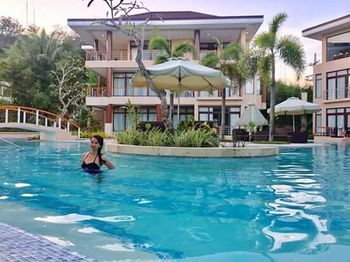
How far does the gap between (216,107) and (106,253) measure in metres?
29.4

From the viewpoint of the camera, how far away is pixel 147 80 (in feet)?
49.2

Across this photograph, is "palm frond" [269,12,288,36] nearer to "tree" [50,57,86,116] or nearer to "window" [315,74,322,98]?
"window" [315,74,322,98]

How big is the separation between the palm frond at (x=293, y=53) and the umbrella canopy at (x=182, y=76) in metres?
7.35

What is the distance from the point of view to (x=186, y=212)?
536cm

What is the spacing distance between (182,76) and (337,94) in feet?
69.6

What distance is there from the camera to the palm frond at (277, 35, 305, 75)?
2184 centimetres

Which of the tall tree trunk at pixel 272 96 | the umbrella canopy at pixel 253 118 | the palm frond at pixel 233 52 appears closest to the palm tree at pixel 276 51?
the tall tree trunk at pixel 272 96

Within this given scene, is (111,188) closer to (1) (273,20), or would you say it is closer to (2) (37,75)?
(1) (273,20)

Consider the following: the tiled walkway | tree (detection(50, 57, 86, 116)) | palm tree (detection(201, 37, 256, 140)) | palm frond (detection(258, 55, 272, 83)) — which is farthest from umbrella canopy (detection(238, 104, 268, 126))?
the tiled walkway

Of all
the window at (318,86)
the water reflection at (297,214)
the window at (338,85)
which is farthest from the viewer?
the window at (318,86)

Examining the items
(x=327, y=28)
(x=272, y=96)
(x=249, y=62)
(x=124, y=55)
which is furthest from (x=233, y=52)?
(x=124, y=55)

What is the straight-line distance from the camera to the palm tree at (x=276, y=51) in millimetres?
21859

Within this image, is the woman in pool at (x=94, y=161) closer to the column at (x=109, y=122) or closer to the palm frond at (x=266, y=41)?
the palm frond at (x=266, y=41)

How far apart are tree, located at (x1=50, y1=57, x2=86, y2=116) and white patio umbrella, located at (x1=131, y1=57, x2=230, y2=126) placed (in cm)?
2012
